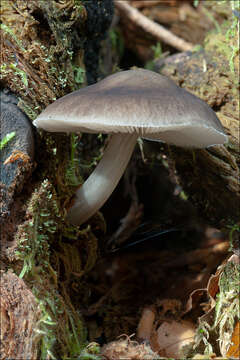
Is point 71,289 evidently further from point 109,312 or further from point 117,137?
point 117,137

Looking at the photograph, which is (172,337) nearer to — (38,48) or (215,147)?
(215,147)

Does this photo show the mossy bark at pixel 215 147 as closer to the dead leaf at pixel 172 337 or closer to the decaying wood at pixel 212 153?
the decaying wood at pixel 212 153

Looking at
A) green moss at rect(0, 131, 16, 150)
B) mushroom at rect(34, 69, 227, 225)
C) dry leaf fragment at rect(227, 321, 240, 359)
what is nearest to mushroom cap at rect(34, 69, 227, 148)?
mushroom at rect(34, 69, 227, 225)

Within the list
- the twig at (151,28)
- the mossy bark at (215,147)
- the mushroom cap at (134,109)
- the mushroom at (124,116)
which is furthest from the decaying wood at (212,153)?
the twig at (151,28)

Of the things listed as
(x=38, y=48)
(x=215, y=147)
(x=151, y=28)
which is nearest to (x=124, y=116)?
(x=38, y=48)

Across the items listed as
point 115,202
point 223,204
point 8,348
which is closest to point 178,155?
point 223,204

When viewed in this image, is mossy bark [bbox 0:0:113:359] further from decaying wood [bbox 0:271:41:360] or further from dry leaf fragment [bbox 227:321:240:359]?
dry leaf fragment [bbox 227:321:240:359]
